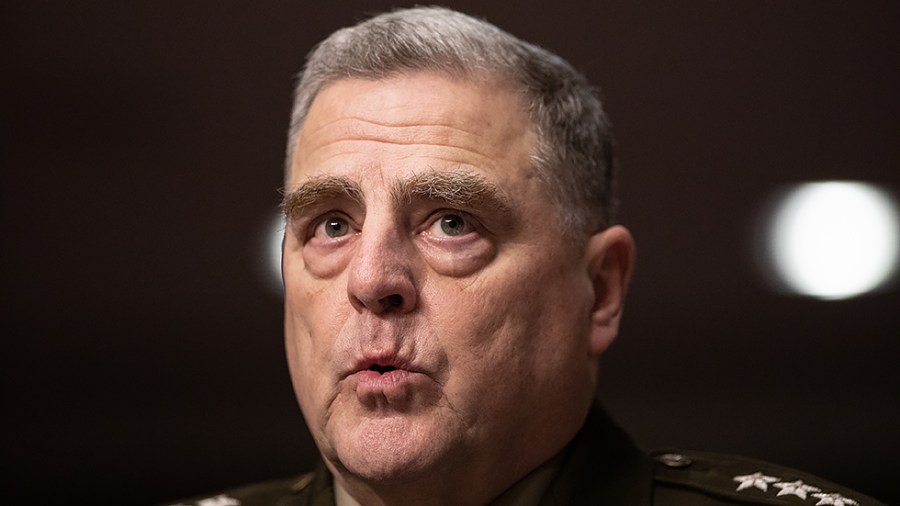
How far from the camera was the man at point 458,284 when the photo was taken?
1770 mm

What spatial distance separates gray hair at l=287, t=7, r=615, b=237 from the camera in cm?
194

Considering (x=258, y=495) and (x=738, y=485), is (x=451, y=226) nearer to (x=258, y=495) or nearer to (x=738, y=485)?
(x=738, y=485)

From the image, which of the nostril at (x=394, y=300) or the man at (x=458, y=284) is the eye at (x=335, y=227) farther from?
the nostril at (x=394, y=300)

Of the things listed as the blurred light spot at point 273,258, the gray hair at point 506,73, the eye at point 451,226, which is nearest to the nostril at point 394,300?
the eye at point 451,226

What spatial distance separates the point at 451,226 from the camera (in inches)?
72.7

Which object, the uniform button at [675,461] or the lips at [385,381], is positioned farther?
the uniform button at [675,461]

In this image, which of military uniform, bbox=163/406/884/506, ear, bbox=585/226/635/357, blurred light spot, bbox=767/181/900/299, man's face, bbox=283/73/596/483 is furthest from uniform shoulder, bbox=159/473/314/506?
blurred light spot, bbox=767/181/900/299

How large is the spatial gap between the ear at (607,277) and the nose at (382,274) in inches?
13.2

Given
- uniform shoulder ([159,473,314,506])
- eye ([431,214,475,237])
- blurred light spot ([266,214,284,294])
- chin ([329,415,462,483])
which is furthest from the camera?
blurred light spot ([266,214,284,294])

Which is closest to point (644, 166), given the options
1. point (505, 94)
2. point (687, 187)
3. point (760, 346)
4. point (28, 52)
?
point (687, 187)

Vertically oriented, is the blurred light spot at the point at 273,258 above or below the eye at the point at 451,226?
below

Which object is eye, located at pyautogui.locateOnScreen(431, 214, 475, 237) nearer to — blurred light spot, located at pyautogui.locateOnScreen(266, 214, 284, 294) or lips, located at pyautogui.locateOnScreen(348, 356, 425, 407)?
lips, located at pyautogui.locateOnScreen(348, 356, 425, 407)

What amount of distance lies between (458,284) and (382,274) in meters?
0.12

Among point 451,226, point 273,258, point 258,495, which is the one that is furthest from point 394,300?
point 273,258
